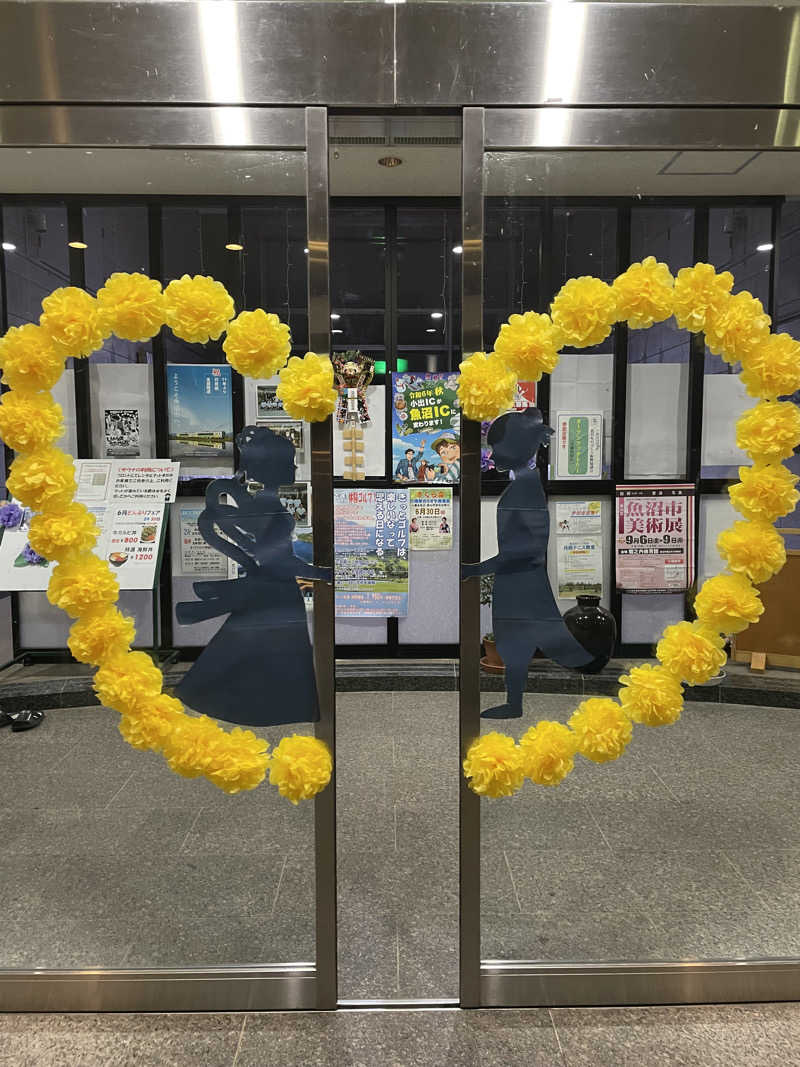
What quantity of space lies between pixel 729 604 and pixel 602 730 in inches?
17.9

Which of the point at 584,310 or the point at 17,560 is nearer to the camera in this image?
the point at 584,310

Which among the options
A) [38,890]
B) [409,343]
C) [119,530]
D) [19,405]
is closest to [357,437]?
[409,343]

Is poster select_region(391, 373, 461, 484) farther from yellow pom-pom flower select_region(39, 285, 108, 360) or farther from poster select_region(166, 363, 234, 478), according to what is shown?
yellow pom-pom flower select_region(39, 285, 108, 360)

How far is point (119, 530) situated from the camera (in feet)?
6.59

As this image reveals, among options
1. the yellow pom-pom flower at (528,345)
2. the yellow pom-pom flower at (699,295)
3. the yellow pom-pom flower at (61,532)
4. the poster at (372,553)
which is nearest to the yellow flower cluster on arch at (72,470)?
the yellow pom-pom flower at (61,532)

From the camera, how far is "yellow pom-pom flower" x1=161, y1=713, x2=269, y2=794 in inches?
71.3

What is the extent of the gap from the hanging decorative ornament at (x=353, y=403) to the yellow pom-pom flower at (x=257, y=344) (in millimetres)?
1139

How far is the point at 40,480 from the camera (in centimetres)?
176

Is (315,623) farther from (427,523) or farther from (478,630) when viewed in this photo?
(427,523)

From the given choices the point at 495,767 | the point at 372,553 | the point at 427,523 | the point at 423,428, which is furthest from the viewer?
the point at 372,553

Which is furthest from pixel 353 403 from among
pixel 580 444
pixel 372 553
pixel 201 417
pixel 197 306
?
pixel 197 306

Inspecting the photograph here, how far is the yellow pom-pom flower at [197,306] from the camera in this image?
1789 mm

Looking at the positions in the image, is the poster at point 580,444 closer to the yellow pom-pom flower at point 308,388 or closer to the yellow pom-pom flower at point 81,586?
the yellow pom-pom flower at point 308,388

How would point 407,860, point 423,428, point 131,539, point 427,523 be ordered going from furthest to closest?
point 427,523 → point 423,428 → point 407,860 → point 131,539
